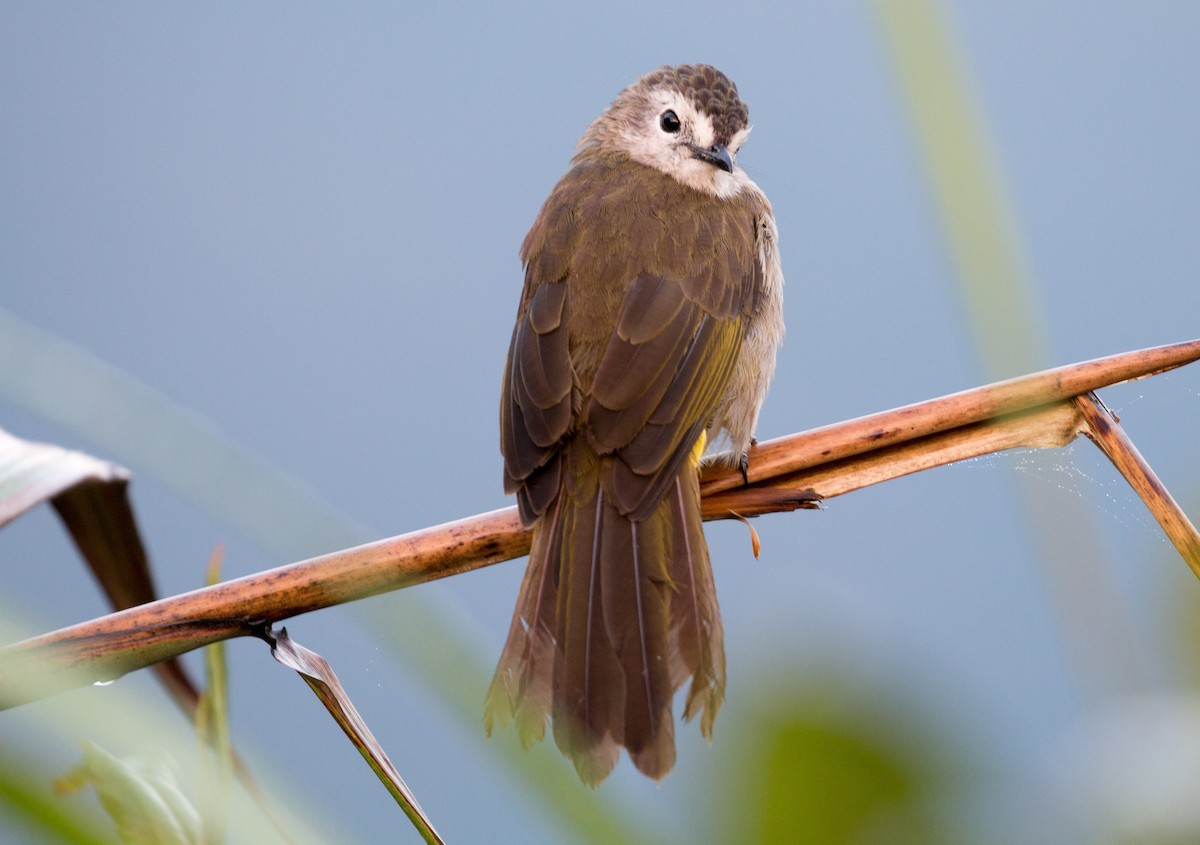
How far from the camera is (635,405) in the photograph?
255cm

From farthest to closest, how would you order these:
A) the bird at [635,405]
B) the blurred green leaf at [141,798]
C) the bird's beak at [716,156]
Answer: the bird's beak at [716,156], the bird at [635,405], the blurred green leaf at [141,798]

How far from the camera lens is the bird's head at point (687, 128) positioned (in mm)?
3354

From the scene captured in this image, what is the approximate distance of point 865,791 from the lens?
0.33 m

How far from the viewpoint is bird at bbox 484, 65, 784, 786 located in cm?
188

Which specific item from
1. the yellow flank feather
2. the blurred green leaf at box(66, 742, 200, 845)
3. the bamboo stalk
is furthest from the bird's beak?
the blurred green leaf at box(66, 742, 200, 845)

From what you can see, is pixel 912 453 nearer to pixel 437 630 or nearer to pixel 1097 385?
pixel 1097 385

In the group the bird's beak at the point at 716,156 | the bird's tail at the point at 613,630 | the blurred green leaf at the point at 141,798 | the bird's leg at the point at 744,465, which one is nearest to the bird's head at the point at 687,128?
the bird's beak at the point at 716,156

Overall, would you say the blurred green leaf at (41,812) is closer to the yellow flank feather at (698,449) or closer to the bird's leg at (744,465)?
the bird's leg at (744,465)

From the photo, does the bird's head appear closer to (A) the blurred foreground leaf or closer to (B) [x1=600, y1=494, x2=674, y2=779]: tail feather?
(B) [x1=600, y1=494, x2=674, y2=779]: tail feather

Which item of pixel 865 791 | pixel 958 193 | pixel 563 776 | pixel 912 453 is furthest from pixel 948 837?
pixel 912 453

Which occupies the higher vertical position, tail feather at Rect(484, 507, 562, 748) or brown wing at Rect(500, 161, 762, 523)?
brown wing at Rect(500, 161, 762, 523)

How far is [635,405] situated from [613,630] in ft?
2.22

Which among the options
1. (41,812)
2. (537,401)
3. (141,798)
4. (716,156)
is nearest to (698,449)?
(537,401)

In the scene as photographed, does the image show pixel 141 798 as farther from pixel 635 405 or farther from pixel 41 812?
pixel 635 405
